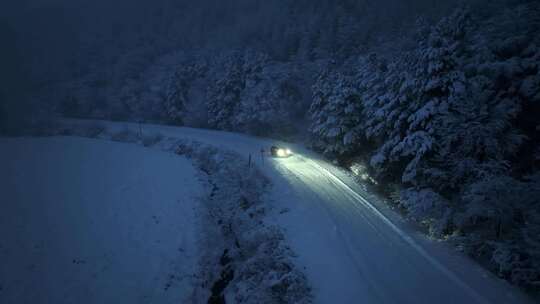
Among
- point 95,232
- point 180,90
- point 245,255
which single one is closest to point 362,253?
point 245,255

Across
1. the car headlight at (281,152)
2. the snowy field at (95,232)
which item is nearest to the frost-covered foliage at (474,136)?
the car headlight at (281,152)

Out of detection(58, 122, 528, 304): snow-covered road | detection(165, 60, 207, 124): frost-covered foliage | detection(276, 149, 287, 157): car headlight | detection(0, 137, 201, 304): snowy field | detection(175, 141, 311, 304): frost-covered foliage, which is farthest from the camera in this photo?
detection(165, 60, 207, 124): frost-covered foliage

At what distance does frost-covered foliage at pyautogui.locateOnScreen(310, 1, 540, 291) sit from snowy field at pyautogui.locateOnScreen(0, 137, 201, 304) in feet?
37.8

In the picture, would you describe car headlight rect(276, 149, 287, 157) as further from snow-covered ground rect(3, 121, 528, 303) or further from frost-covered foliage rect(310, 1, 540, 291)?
frost-covered foliage rect(310, 1, 540, 291)

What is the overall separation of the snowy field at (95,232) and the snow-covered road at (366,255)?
5480 millimetres

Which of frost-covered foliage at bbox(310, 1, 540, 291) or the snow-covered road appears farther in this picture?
frost-covered foliage at bbox(310, 1, 540, 291)

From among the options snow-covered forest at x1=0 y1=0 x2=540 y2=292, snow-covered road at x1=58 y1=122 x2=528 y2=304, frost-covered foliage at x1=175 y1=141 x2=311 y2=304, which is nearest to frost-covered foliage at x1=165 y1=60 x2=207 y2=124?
snow-covered forest at x1=0 y1=0 x2=540 y2=292

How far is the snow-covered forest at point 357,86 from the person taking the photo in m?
11.3

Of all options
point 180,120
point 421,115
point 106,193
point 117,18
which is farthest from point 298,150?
point 117,18

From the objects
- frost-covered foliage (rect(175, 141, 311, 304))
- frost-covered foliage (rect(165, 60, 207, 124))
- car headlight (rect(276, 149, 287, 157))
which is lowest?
frost-covered foliage (rect(175, 141, 311, 304))

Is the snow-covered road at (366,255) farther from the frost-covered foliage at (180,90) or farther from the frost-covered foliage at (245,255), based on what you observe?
the frost-covered foliage at (180,90)

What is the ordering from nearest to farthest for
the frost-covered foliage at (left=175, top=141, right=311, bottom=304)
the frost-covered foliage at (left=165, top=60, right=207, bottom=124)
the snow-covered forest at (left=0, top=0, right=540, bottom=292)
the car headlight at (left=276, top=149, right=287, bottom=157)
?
the frost-covered foliage at (left=175, top=141, right=311, bottom=304), the snow-covered forest at (left=0, top=0, right=540, bottom=292), the car headlight at (left=276, top=149, right=287, bottom=157), the frost-covered foliage at (left=165, top=60, right=207, bottom=124)

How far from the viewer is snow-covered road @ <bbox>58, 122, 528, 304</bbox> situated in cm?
837

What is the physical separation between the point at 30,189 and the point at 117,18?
307 feet
